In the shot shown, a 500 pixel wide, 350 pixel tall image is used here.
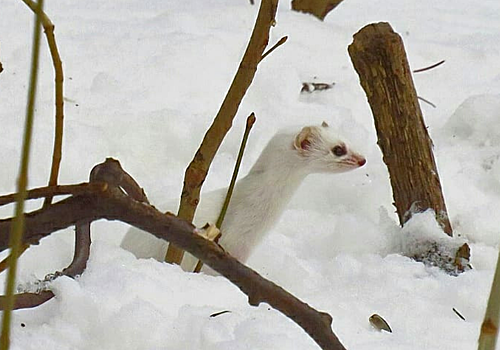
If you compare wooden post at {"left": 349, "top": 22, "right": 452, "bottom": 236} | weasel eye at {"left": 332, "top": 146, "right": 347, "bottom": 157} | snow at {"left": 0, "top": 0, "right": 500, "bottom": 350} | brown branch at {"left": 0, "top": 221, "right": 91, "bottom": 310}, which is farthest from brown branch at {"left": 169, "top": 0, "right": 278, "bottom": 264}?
weasel eye at {"left": 332, "top": 146, "right": 347, "bottom": 157}

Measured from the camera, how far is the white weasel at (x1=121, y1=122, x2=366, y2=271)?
194 centimetres

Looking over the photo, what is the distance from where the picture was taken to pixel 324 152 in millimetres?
2014

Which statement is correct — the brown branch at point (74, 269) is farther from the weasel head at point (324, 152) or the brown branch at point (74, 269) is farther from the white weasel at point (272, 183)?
the weasel head at point (324, 152)

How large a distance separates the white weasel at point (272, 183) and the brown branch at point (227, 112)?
0.36 metres

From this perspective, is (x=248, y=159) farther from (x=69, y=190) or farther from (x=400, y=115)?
(x=69, y=190)

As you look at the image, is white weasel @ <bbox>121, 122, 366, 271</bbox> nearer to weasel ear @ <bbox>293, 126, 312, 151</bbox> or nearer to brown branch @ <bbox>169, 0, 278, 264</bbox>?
weasel ear @ <bbox>293, 126, 312, 151</bbox>

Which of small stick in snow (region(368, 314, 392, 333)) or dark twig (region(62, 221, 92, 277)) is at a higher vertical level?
dark twig (region(62, 221, 92, 277))

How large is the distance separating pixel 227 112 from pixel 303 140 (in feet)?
1.83

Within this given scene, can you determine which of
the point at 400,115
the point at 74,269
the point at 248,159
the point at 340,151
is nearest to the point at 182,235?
the point at 74,269

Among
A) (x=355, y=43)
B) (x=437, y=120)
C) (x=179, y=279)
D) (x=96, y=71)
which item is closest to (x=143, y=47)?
(x=96, y=71)

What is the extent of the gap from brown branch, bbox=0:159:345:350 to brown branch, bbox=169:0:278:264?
0.69 meters

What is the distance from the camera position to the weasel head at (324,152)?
6.55 feet

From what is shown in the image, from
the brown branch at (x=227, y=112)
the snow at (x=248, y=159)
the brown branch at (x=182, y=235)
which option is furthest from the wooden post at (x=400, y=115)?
the brown branch at (x=182, y=235)

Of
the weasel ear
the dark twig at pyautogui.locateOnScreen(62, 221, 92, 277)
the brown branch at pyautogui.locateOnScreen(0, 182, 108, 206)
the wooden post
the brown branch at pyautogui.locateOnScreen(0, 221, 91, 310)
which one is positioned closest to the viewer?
the brown branch at pyautogui.locateOnScreen(0, 182, 108, 206)
